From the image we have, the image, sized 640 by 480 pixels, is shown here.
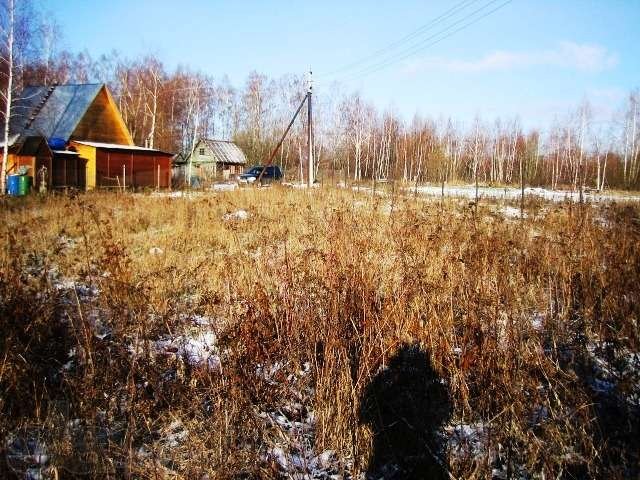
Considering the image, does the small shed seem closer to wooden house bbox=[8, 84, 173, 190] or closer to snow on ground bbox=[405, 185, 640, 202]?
wooden house bbox=[8, 84, 173, 190]

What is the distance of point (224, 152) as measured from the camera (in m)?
45.4

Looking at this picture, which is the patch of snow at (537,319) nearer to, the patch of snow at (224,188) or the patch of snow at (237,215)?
the patch of snow at (237,215)

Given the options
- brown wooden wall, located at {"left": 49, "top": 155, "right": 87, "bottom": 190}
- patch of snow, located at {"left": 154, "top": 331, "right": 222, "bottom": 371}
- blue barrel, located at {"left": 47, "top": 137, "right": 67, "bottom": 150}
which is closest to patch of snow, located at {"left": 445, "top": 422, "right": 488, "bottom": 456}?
patch of snow, located at {"left": 154, "top": 331, "right": 222, "bottom": 371}

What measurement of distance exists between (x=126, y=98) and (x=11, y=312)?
150 feet

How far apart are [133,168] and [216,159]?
60.4ft

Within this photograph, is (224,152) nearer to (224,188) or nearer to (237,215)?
(224,188)

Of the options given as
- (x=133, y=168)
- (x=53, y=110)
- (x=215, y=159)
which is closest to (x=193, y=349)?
(x=133, y=168)

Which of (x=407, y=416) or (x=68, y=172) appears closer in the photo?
(x=407, y=416)

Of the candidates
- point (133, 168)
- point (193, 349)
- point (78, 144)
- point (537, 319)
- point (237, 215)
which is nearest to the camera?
point (193, 349)

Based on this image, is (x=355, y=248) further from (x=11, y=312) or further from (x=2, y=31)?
(x=2, y=31)

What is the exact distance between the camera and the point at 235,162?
45656 mm

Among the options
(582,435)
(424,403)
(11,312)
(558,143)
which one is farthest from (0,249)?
(558,143)

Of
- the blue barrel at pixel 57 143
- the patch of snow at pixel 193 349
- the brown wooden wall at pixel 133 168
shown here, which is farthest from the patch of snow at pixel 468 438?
the blue barrel at pixel 57 143

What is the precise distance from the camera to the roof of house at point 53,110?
25.4 meters
